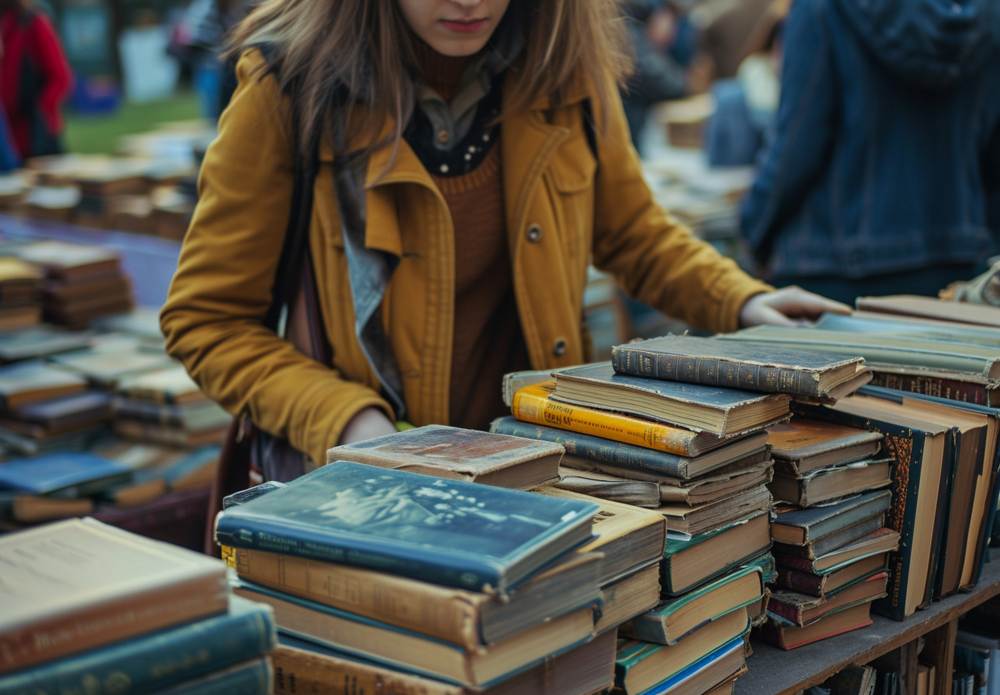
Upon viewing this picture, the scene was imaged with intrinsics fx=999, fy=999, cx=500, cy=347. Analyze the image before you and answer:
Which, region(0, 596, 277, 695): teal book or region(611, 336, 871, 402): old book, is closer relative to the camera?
region(0, 596, 277, 695): teal book

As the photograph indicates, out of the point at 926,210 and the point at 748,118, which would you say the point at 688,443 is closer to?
the point at 926,210

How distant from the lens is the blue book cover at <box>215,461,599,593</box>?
0.91 m

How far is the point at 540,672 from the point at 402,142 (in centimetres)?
105

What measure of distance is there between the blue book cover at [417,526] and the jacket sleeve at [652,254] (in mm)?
1137

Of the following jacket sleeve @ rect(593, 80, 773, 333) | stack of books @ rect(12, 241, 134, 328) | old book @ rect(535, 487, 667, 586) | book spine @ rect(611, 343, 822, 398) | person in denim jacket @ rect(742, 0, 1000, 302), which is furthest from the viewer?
stack of books @ rect(12, 241, 134, 328)

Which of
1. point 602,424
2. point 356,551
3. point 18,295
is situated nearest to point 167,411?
point 18,295

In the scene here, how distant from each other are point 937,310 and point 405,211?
1.01 m

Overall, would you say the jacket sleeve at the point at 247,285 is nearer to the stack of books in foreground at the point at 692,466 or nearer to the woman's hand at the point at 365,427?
the woman's hand at the point at 365,427

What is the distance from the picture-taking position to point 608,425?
1.33 m

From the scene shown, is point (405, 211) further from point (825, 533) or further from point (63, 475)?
point (63, 475)

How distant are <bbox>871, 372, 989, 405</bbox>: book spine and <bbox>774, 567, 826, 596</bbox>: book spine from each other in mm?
389

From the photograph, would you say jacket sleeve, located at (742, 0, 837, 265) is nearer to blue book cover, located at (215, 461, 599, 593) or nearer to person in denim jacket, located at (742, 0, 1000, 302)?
person in denim jacket, located at (742, 0, 1000, 302)

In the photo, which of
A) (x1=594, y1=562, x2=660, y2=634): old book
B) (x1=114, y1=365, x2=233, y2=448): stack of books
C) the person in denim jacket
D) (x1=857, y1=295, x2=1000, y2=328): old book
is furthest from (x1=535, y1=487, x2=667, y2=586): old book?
(x1=114, y1=365, x2=233, y2=448): stack of books

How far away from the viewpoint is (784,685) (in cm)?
131
